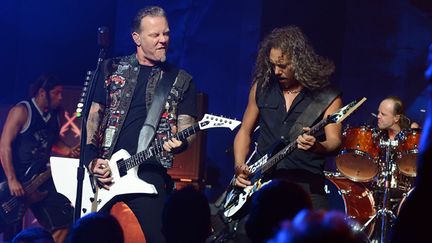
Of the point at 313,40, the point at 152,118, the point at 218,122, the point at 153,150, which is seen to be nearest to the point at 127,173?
the point at 153,150

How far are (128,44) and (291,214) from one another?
24.4 ft

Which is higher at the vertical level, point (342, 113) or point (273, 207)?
point (273, 207)

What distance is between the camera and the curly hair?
5.31 m

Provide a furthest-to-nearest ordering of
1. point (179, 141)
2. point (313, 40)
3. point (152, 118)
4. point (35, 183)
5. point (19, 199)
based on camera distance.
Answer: point (313, 40) → point (35, 183) → point (19, 199) → point (152, 118) → point (179, 141)

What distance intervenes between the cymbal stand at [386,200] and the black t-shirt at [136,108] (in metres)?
3.03

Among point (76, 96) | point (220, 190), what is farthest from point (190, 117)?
point (76, 96)

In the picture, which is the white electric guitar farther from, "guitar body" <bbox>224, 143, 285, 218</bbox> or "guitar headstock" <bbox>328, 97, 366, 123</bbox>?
"guitar headstock" <bbox>328, 97, 366, 123</bbox>

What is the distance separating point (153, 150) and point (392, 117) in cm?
404

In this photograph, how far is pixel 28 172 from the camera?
8.56 metres

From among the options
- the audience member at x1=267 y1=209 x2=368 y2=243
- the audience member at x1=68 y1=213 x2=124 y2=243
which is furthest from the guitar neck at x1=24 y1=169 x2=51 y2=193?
the audience member at x1=267 y1=209 x2=368 y2=243

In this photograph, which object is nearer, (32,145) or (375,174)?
(375,174)

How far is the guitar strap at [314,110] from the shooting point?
519 centimetres

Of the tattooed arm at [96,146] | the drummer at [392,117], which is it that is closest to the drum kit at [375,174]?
the drummer at [392,117]

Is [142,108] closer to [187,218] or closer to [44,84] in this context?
[187,218]
